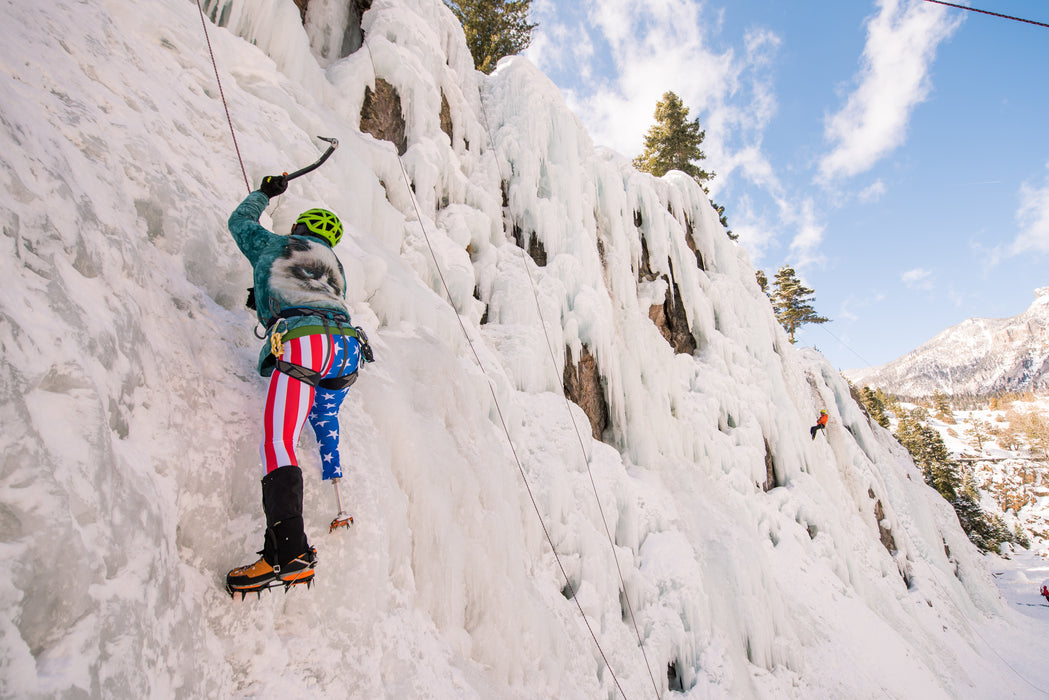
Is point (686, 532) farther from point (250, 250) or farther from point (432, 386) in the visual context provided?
point (250, 250)

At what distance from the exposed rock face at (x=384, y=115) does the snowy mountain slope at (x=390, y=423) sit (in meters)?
0.17

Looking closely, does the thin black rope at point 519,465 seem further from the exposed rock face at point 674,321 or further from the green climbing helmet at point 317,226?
the exposed rock face at point 674,321

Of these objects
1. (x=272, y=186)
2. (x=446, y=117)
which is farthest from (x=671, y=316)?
(x=272, y=186)

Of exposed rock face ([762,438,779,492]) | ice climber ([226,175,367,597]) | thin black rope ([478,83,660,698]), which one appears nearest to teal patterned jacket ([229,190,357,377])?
ice climber ([226,175,367,597])

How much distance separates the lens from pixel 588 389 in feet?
25.4

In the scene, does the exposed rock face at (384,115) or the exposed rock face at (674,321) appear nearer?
the exposed rock face at (384,115)

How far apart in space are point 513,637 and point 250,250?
10.3 feet

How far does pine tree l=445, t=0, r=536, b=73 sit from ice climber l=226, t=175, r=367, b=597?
1487 centimetres

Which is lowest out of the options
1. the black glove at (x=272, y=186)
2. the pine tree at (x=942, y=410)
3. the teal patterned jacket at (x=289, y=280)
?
the teal patterned jacket at (x=289, y=280)

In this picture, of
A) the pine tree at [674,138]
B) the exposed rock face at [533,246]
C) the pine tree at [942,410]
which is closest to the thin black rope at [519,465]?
the exposed rock face at [533,246]

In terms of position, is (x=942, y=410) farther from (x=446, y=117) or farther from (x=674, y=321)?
(x=446, y=117)

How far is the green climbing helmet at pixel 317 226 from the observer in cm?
259

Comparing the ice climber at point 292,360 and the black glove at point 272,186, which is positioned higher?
the black glove at point 272,186

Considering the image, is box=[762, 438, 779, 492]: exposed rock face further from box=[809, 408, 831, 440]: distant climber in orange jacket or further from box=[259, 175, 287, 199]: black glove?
box=[259, 175, 287, 199]: black glove
